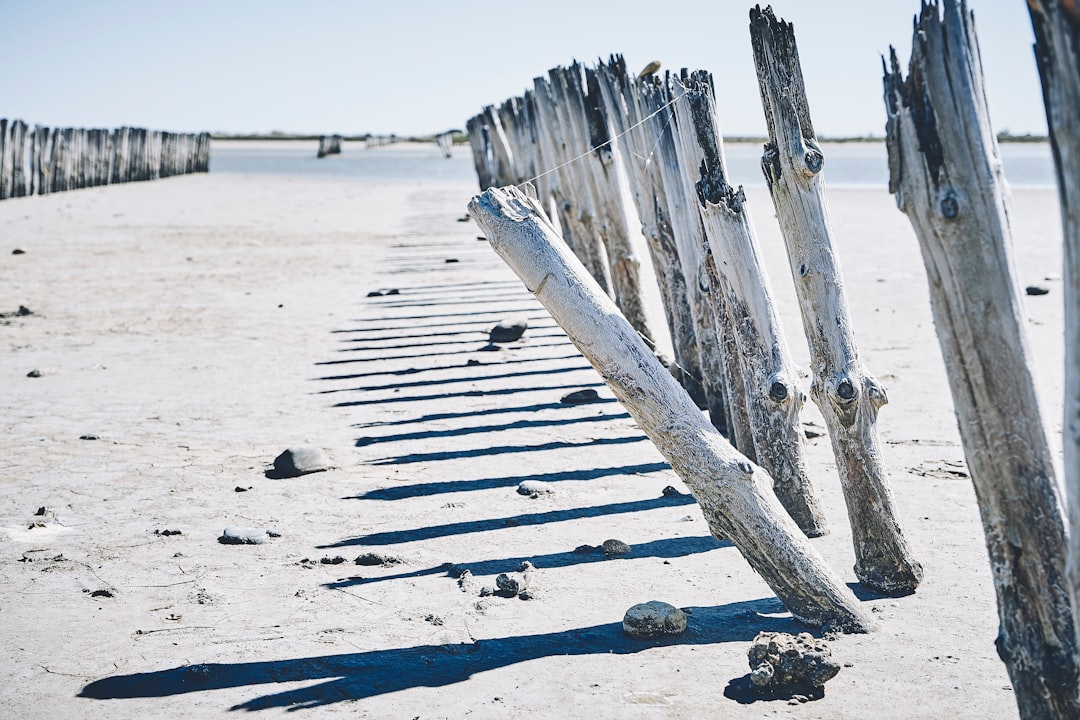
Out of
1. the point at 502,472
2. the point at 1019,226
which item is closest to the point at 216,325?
the point at 502,472

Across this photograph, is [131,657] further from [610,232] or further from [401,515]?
[610,232]

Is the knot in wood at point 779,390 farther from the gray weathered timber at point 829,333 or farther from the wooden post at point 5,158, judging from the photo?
the wooden post at point 5,158

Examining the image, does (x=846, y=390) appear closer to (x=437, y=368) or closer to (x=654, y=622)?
(x=654, y=622)

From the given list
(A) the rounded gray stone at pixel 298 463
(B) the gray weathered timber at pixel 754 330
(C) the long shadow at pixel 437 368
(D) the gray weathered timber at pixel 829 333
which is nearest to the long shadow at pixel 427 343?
(C) the long shadow at pixel 437 368

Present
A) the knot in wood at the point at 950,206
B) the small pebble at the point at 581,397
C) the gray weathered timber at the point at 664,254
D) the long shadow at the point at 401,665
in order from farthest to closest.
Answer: the small pebble at the point at 581,397
the gray weathered timber at the point at 664,254
the long shadow at the point at 401,665
the knot in wood at the point at 950,206

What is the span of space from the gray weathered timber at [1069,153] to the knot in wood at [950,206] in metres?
0.51

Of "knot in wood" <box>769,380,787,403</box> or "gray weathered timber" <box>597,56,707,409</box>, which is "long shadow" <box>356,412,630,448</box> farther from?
"knot in wood" <box>769,380,787,403</box>

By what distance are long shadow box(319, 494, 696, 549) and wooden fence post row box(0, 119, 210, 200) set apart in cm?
Result: 2794

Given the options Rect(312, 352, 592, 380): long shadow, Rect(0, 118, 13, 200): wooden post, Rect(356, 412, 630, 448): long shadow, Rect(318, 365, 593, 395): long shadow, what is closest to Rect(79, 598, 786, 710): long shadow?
Rect(356, 412, 630, 448): long shadow

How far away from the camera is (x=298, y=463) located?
566 centimetres

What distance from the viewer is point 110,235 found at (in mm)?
19156

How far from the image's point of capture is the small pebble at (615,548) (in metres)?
4.46

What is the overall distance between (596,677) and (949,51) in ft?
7.12

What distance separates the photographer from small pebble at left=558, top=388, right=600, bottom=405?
7219mm
